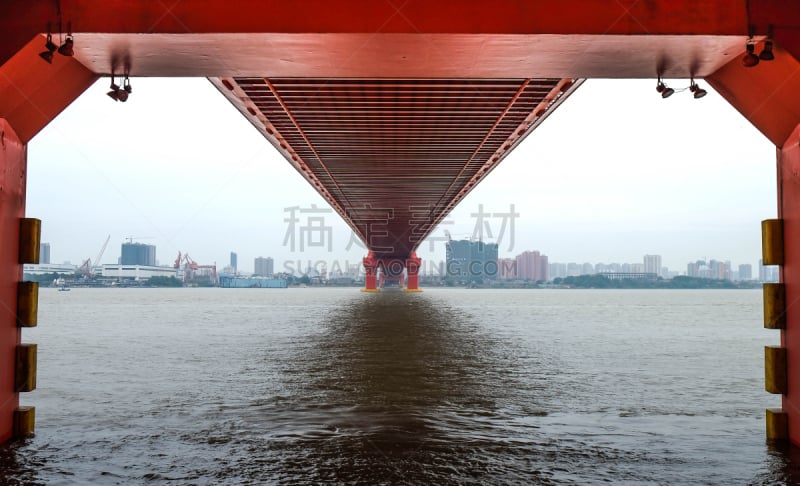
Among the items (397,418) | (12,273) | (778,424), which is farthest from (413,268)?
(12,273)

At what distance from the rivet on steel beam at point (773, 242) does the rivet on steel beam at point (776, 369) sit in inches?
41.9

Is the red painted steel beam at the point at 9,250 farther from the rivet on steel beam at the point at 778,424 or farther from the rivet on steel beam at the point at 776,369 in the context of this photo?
the rivet on steel beam at the point at 778,424

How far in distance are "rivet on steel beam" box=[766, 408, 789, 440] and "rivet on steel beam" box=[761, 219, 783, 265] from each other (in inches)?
78.9

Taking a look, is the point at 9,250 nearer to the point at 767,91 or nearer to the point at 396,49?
the point at 396,49

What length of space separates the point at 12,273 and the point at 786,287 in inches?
366

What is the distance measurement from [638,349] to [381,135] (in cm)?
1320

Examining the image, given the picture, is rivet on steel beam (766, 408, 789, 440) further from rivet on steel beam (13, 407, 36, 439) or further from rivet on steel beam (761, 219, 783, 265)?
rivet on steel beam (13, 407, 36, 439)

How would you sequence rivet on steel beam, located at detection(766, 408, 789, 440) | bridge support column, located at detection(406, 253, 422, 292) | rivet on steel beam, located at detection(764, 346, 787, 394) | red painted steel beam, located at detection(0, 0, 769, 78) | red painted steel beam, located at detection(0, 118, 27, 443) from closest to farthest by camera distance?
red painted steel beam, located at detection(0, 0, 769, 78)
red painted steel beam, located at detection(0, 118, 27, 443)
rivet on steel beam, located at detection(764, 346, 787, 394)
rivet on steel beam, located at detection(766, 408, 789, 440)
bridge support column, located at detection(406, 253, 422, 292)

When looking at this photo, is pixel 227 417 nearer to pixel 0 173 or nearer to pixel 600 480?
pixel 0 173

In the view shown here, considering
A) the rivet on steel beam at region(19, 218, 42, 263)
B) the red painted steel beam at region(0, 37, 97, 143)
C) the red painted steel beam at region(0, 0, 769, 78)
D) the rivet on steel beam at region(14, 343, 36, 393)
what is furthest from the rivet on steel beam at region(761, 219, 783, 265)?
the rivet on steel beam at region(14, 343, 36, 393)

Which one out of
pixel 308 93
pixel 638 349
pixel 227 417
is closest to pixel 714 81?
pixel 227 417

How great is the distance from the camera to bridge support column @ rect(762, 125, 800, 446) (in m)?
7.65

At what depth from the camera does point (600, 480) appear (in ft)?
24.3

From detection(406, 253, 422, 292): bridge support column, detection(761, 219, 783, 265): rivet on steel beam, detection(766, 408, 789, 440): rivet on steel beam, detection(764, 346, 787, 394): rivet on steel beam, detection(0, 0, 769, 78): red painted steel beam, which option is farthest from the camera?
detection(406, 253, 422, 292): bridge support column
